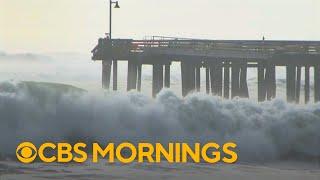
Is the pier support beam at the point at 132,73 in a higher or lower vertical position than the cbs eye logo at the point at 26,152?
higher

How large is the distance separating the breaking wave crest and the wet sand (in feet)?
7.00

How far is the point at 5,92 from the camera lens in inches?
890

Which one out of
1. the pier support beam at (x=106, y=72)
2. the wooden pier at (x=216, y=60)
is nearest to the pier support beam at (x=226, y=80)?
the wooden pier at (x=216, y=60)

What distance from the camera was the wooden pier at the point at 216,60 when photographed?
28312 mm

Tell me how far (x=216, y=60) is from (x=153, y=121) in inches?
294

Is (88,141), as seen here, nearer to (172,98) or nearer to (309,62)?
(172,98)

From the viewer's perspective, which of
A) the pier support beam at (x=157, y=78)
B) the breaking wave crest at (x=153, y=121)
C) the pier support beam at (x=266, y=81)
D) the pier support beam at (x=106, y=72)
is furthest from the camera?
the pier support beam at (x=106, y=72)

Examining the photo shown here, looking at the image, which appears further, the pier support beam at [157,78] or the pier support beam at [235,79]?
the pier support beam at [235,79]

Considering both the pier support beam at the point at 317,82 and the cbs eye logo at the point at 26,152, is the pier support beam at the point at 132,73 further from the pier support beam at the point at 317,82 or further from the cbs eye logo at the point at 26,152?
the cbs eye logo at the point at 26,152

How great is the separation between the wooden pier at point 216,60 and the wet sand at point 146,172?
1050cm

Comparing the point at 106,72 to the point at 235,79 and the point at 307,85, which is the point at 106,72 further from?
the point at 307,85

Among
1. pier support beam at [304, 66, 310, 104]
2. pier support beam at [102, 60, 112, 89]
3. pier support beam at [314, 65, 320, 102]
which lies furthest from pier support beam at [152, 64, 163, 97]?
pier support beam at [314, 65, 320, 102]

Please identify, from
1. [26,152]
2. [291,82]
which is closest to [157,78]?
[291,82]

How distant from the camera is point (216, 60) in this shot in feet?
94.8
